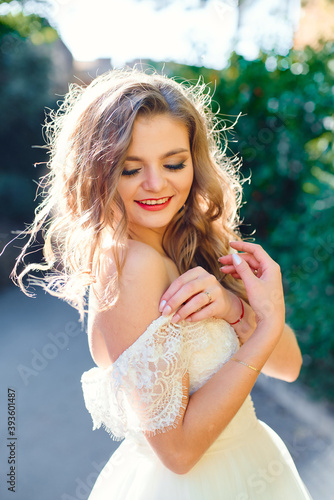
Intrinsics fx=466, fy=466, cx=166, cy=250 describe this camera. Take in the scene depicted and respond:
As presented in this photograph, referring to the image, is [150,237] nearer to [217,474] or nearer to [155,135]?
[155,135]

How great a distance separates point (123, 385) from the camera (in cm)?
148

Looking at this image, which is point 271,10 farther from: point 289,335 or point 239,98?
point 289,335

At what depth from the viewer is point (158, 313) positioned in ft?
4.88

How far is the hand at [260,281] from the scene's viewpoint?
5.12 ft

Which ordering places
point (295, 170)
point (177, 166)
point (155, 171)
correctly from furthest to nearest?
1. point (295, 170)
2. point (177, 166)
3. point (155, 171)

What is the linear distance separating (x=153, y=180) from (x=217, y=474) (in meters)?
1.06

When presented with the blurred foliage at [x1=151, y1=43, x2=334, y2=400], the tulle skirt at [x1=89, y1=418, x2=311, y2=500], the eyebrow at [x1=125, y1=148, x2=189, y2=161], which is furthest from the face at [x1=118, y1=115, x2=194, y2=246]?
the blurred foliage at [x1=151, y1=43, x2=334, y2=400]

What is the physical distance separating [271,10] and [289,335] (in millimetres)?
3621

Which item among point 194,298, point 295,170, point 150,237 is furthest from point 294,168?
point 194,298

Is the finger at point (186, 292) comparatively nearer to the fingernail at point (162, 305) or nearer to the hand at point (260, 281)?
the fingernail at point (162, 305)

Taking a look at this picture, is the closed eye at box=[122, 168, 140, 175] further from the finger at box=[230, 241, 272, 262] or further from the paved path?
the paved path

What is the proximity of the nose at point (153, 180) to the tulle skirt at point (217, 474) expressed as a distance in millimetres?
891

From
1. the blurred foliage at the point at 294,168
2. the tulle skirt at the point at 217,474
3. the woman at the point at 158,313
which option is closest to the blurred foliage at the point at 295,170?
the blurred foliage at the point at 294,168

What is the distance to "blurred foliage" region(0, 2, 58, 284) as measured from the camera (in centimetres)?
698
